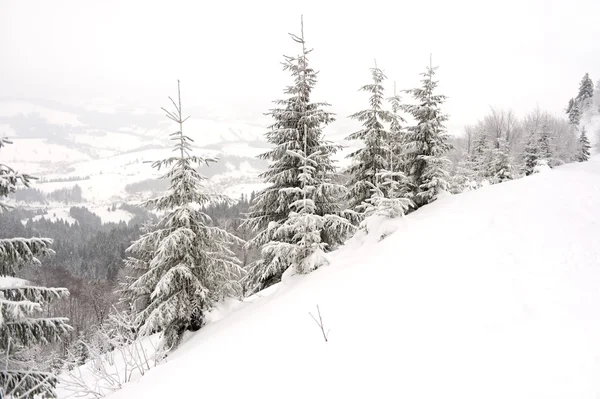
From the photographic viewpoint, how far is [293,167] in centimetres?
1291

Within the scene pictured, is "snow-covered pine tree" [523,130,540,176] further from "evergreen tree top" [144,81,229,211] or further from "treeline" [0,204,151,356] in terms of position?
"treeline" [0,204,151,356]

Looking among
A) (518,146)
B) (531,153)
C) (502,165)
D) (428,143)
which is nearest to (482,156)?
(531,153)

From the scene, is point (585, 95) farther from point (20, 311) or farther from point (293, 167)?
point (20, 311)

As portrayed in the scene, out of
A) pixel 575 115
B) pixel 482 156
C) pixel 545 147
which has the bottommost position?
pixel 482 156

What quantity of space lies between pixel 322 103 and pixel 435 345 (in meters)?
10.6

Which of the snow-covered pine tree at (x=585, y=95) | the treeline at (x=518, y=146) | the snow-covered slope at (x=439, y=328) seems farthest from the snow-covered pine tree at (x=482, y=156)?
the snow-covered pine tree at (x=585, y=95)

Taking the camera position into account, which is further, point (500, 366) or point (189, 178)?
point (189, 178)

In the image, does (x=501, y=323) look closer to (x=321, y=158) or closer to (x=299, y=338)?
(x=299, y=338)

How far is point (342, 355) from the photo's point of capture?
4.54 meters

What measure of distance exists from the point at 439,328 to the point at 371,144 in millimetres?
12100

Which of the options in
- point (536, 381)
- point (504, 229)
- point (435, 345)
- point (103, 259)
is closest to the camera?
point (536, 381)

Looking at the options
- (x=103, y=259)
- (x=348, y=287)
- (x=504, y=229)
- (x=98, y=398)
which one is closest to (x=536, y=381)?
(x=348, y=287)

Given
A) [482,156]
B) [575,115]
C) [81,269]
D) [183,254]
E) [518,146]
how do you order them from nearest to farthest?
1. [183,254]
2. [482,156]
3. [518,146]
4. [575,115]
5. [81,269]

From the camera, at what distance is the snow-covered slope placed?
3549 millimetres
